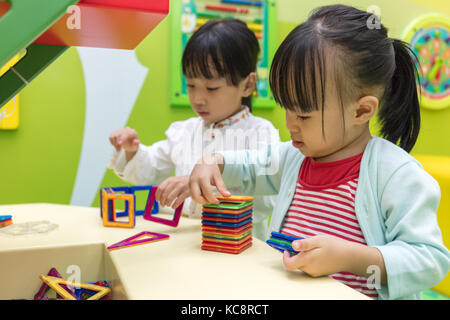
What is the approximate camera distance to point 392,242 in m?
0.52

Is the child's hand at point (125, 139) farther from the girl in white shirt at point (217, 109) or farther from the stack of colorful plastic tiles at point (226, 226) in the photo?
the stack of colorful plastic tiles at point (226, 226)

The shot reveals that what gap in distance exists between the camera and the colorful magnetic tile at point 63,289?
1.75 feet

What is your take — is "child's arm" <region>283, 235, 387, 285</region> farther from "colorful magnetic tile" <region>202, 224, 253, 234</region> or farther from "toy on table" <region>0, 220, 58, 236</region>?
"toy on table" <region>0, 220, 58, 236</region>

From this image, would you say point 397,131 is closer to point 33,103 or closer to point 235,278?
point 235,278

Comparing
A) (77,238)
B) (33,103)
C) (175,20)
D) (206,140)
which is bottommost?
(77,238)

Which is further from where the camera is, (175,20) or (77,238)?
(175,20)

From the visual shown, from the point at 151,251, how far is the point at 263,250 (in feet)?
0.50

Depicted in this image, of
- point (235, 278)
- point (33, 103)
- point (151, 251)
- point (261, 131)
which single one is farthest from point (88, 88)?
point (235, 278)

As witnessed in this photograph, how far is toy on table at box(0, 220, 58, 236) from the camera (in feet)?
2.24

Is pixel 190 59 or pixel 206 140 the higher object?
pixel 190 59

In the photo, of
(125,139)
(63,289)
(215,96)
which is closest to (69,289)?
(63,289)

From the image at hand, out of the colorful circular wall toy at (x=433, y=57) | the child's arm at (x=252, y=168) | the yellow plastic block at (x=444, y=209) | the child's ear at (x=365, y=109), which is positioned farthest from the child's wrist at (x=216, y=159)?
the colorful circular wall toy at (x=433, y=57)

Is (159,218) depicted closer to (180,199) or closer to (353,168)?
(180,199)
